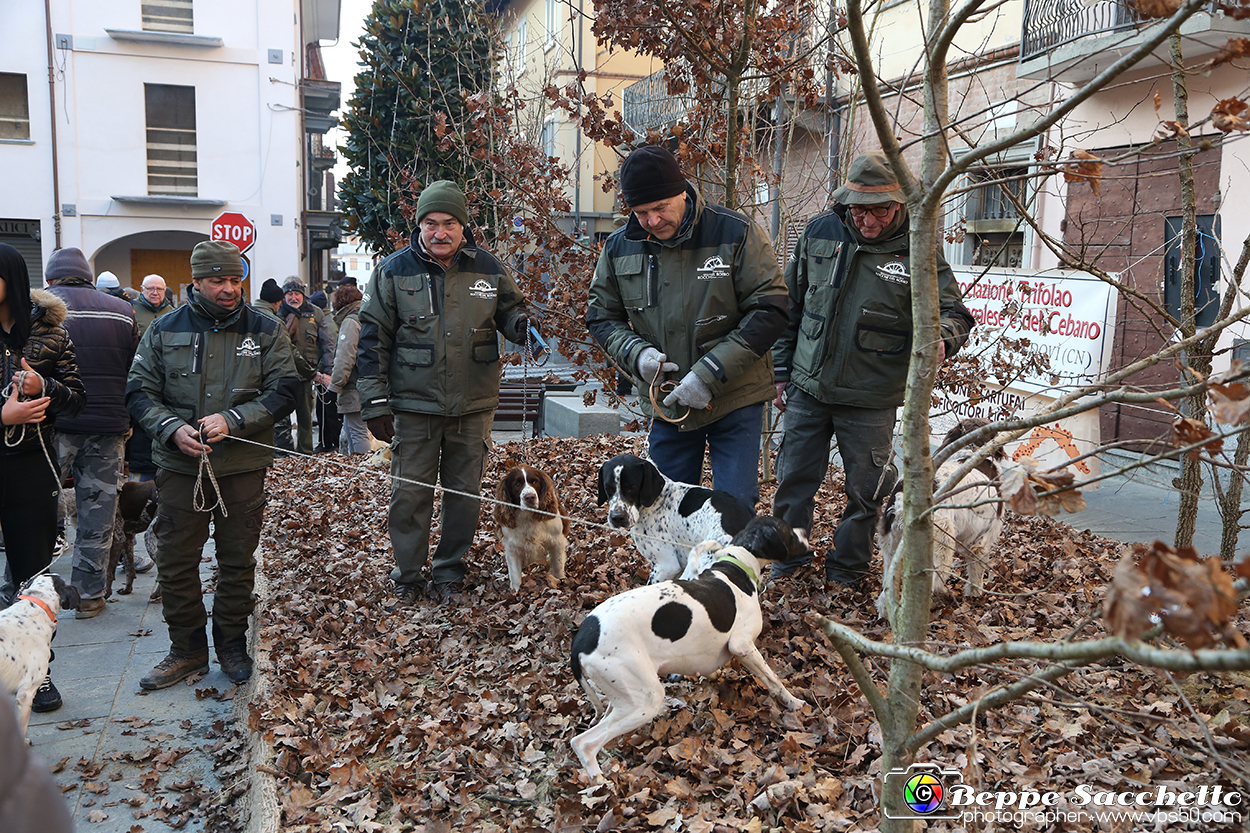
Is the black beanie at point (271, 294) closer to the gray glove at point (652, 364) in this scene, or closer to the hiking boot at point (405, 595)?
the hiking boot at point (405, 595)

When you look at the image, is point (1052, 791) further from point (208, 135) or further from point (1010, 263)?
point (208, 135)

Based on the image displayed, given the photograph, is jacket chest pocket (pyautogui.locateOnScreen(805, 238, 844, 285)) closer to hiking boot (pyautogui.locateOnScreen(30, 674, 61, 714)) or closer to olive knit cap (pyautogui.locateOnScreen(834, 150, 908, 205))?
olive knit cap (pyautogui.locateOnScreen(834, 150, 908, 205))

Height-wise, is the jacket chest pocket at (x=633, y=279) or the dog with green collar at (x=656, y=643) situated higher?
the jacket chest pocket at (x=633, y=279)

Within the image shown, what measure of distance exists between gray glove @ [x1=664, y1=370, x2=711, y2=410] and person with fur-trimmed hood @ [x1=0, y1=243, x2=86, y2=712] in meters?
3.34

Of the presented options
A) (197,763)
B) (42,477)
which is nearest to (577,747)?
(197,763)

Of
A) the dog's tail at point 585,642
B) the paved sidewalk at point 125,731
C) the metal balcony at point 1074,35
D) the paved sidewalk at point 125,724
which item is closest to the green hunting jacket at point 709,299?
the dog's tail at point 585,642

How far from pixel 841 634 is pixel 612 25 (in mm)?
5104

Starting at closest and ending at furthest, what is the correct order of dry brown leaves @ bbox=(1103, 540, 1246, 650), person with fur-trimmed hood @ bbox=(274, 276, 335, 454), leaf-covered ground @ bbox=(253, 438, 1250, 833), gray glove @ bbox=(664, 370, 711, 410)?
dry brown leaves @ bbox=(1103, 540, 1246, 650), leaf-covered ground @ bbox=(253, 438, 1250, 833), gray glove @ bbox=(664, 370, 711, 410), person with fur-trimmed hood @ bbox=(274, 276, 335, 454)

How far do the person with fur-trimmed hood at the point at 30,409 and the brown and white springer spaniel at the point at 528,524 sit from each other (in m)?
2.47

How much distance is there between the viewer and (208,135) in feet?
80.1

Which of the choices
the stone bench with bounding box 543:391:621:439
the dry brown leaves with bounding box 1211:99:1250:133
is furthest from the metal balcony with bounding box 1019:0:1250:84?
the dry brown leaves with bounding box 1211:99:1250:133

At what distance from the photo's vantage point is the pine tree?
14812mm

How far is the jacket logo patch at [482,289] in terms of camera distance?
213 inches

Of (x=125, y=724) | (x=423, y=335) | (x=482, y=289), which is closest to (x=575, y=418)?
(x=482, y=289)
